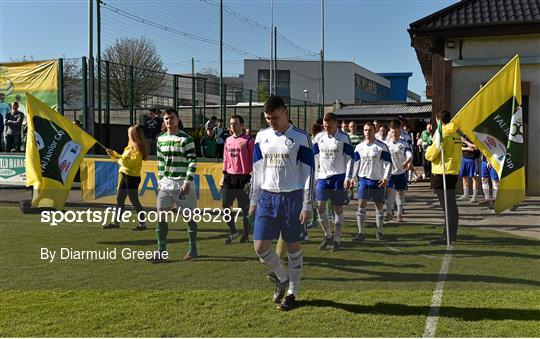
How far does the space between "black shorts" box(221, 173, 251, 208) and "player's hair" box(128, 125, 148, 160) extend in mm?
1669

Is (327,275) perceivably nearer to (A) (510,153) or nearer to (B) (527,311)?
(B) (527,311)

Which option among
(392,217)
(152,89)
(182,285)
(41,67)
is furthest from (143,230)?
(152,89)

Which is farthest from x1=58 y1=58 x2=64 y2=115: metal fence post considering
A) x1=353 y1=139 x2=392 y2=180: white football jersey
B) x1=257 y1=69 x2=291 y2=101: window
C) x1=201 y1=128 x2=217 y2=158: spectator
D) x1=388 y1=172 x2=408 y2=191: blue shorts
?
x1=257 y1=69 x2=291 y2=101: window

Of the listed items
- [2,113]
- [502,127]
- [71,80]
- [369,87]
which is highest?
[369,87]

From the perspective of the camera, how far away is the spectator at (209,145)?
18594mm

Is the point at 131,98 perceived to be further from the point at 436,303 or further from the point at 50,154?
the point at 436,303

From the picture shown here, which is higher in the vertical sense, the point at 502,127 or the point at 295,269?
the point at 502,127

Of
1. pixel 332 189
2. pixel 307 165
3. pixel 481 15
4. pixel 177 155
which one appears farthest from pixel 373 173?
pixel 481 15

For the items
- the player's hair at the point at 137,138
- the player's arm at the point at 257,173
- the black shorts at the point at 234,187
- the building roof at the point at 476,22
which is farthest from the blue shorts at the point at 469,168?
the player's arm at the point at 257,173

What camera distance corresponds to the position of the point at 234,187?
9367mm

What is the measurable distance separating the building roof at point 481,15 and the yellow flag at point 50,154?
32.2 ft

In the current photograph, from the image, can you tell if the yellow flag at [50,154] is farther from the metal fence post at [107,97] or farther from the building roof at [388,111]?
the building roof at [388,111]

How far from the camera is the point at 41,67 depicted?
16.2 meters

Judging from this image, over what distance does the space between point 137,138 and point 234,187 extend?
1.99 meters
